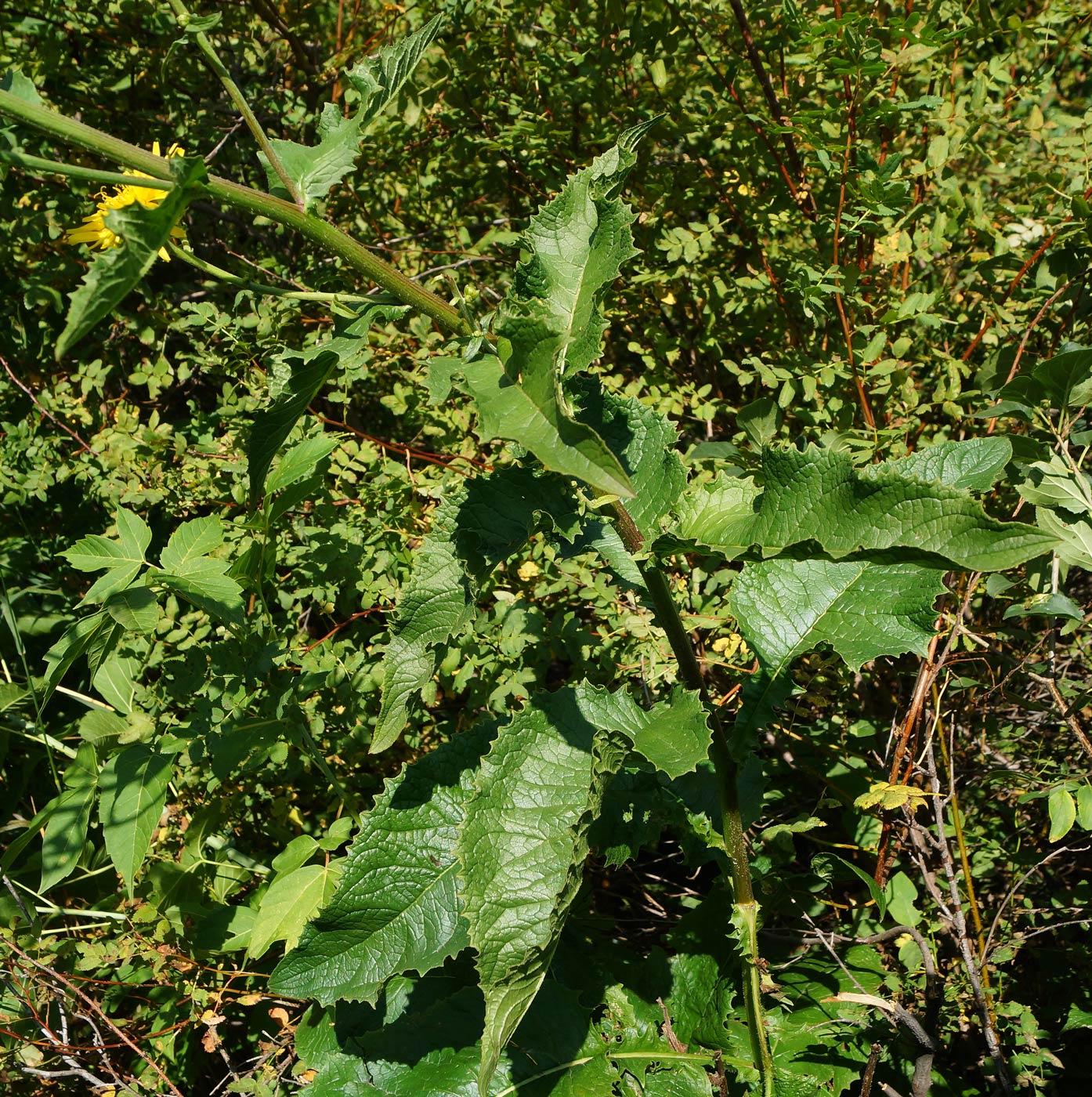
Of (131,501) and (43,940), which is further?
(131,501)

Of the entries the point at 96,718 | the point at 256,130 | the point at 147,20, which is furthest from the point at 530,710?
the point at 147,20

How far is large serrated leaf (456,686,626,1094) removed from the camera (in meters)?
1.28

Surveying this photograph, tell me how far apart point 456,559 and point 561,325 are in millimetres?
387

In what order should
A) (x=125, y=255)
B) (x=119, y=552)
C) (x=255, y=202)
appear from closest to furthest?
1. (x=125, y=255)
2. (x=255, y=202)
3. (x=119, y=552)

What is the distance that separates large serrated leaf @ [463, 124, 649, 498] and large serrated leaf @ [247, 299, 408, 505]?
0.19 metres

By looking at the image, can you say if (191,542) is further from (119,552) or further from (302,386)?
(302,386)

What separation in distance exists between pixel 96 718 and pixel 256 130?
140 centimetres

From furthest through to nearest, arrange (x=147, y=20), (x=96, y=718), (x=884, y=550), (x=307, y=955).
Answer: (x=147, y=20)
(x=96, y=718)
(x=307, y=955)
(x=884, y=550)

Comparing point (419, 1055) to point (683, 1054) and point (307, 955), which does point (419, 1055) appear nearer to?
point (307, 955)

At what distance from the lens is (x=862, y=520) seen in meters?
1.24

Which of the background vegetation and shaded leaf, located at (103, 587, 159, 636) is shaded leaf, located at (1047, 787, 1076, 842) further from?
shaded leaf, located at (103, 587, 159, 636)

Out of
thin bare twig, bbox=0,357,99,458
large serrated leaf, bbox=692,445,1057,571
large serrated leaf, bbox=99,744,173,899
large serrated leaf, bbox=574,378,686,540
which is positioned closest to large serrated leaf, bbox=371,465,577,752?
large serrated leaf, bbox=574,378,686,540

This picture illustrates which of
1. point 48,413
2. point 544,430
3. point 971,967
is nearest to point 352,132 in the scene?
Result: point 544,430

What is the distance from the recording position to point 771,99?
2.31 meters
